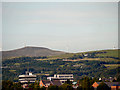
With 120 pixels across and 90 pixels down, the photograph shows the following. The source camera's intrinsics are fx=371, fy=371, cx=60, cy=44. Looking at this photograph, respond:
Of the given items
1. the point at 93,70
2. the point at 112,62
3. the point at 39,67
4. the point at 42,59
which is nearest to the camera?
the point at 112,62

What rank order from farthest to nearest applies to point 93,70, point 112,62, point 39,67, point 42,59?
point 42,59
point 39,67
point 93,70
point 112,62

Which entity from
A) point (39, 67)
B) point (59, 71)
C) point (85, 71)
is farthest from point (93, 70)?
point (39, 67)

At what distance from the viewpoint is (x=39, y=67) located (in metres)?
60.9

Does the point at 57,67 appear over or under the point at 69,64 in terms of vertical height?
under


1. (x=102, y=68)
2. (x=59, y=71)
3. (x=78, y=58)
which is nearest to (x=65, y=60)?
(x=78, y=58)

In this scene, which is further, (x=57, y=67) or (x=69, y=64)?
(x=69, y=64)

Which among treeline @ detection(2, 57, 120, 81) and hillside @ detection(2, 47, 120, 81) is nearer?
hillside @ detection(2, 47, 120, 81)

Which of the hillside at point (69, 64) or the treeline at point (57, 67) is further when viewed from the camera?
the treeline at point (57, 67)

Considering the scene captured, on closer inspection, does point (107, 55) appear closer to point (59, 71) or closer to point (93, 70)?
point (93, 70)

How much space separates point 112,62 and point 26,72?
1279 cm

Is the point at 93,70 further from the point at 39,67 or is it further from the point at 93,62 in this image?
the point at 39,67

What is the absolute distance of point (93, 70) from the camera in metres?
56.7

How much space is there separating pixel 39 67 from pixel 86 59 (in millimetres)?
8139

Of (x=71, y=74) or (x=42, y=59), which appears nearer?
(x=71, y=74)
